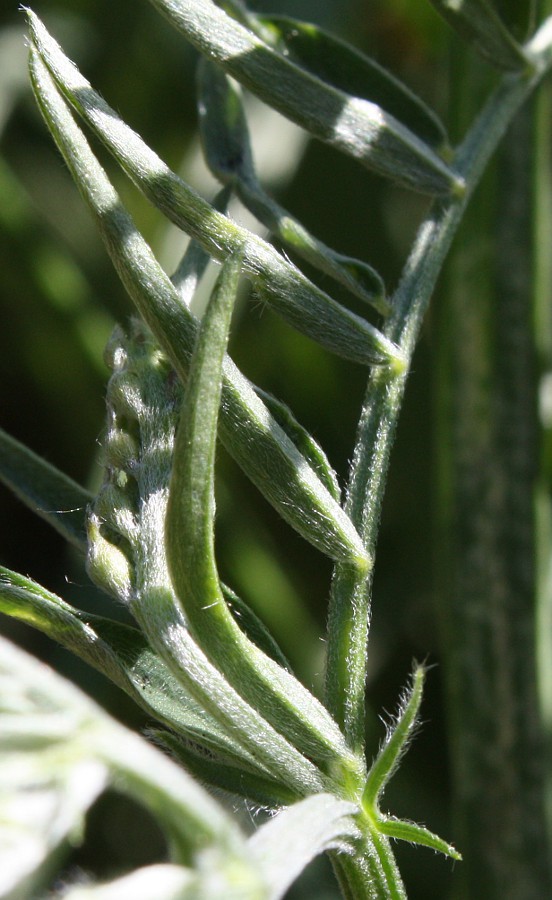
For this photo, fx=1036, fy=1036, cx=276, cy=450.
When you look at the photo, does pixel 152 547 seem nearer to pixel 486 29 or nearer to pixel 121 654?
pixel 121 654

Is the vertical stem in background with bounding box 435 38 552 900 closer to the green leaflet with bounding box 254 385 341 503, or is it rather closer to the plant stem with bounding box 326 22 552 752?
the plant stem with bounding box 326 22 552 752

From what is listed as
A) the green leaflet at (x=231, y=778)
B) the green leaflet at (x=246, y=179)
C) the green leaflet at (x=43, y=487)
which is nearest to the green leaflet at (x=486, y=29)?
the green leaflet at (x=246, y=179)

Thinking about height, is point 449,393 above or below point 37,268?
above

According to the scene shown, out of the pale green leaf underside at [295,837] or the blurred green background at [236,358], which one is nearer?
the pale green leaf underside at [295,837]

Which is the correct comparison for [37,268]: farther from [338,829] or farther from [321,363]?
[338,829]

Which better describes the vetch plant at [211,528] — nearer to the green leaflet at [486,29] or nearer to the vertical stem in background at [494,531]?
the green leaflet at [486,29]

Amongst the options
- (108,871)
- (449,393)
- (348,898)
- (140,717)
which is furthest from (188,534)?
(108,871)
